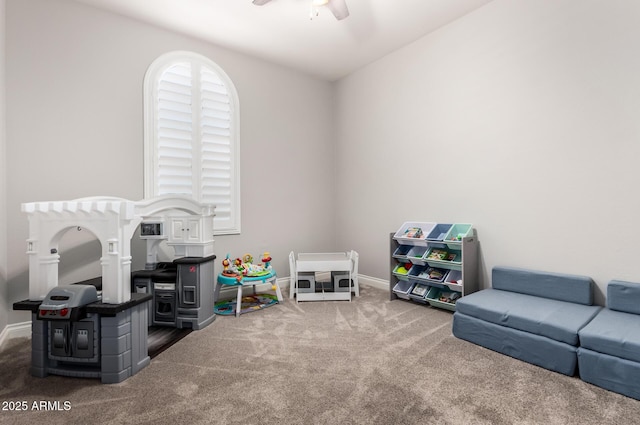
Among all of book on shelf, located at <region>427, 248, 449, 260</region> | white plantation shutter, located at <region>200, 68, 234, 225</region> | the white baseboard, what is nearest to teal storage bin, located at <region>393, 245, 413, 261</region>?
book on shelf, located at <region>427, 248, 449, 260</region>

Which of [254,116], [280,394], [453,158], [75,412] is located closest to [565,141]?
[453,158]

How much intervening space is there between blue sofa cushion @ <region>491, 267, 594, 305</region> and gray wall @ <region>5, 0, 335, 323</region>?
299cm

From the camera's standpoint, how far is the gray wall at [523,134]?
8.64ft

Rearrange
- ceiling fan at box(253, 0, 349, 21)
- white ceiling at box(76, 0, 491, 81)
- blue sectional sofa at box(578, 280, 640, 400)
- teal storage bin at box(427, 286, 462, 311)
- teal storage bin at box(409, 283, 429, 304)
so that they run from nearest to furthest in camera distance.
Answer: blue sectional sofa at box(578, 280, 640, 400) < ceiling fan at box(253, 0, 349, 21) < white ceiling at box(76, 0, 491, 81) < teal storage bin at box(427, 286, 462, 311) < teal storage bin at box(409, 283, 429, 304)

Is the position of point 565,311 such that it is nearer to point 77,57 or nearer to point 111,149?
point 111,149

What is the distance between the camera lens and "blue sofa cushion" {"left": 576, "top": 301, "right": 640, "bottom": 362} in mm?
1979

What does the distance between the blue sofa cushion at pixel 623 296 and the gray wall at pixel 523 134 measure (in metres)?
0.17

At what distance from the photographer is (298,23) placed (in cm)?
371

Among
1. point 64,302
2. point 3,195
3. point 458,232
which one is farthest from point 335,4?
point 3,195

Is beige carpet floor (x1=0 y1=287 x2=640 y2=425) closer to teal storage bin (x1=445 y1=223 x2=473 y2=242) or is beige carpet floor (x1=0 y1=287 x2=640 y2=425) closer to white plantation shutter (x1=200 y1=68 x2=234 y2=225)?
teal storage bin (x1=445 y1=223 x2=473 y2=242)

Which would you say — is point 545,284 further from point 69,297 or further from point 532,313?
point 69,297

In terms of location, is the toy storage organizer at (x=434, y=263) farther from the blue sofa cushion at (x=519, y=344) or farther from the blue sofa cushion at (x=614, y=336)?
the blue sofa cushion at (x=614, y=336)

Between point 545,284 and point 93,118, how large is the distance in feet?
16.0

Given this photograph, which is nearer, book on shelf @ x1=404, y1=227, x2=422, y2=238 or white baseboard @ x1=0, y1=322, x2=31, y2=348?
white baseboard @ x1=0, y1=322, x2=31, y2=348
